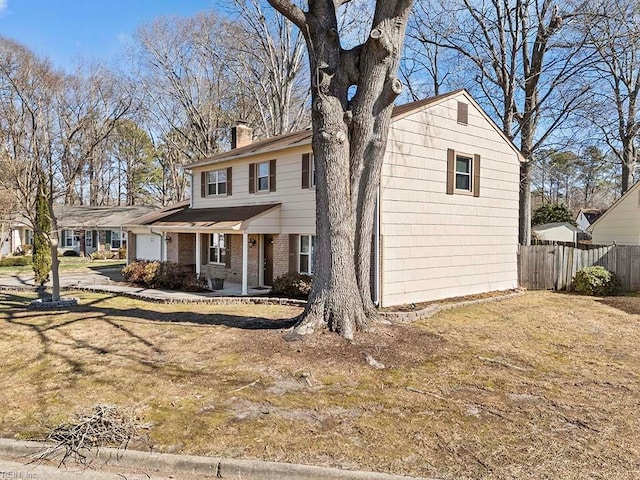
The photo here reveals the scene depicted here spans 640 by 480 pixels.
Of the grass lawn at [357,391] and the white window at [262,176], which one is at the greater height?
the white window at [262,176]

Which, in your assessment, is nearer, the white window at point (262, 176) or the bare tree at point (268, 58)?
the white window at point (262, 176)

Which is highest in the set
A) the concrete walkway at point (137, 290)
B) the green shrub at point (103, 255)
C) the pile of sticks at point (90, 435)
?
the green shrub at point (103, 255)

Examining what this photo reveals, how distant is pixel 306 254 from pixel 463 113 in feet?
21.8

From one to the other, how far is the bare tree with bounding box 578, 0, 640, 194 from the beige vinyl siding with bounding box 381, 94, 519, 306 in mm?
7093

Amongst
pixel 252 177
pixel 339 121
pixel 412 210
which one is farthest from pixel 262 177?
pixel 339 121

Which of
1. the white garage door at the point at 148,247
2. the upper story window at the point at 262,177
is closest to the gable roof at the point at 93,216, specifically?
the white garage door at the point at 148,247

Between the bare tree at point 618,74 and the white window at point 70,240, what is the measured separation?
3508 cm

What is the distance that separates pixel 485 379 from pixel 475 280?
29.3 ft

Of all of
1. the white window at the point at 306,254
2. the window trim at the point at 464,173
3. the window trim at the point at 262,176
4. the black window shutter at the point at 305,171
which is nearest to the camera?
the window trim at the point at 464,173

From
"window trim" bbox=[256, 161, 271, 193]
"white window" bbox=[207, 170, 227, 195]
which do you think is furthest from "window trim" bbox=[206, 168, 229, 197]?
"window trim" bbox=[256, 161, 271, 193]

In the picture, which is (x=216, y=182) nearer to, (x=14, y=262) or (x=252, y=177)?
(x=252, y=177)

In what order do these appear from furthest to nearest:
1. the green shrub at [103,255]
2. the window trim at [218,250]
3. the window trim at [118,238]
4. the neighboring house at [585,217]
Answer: the neighboring house at [585,217], the window trim at [118,238], the green shrub at [103,255], the window trim at [218,250]

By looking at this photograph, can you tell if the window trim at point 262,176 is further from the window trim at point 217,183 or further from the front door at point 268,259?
the window trim at point 217,183

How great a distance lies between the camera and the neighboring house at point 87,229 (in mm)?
32219
